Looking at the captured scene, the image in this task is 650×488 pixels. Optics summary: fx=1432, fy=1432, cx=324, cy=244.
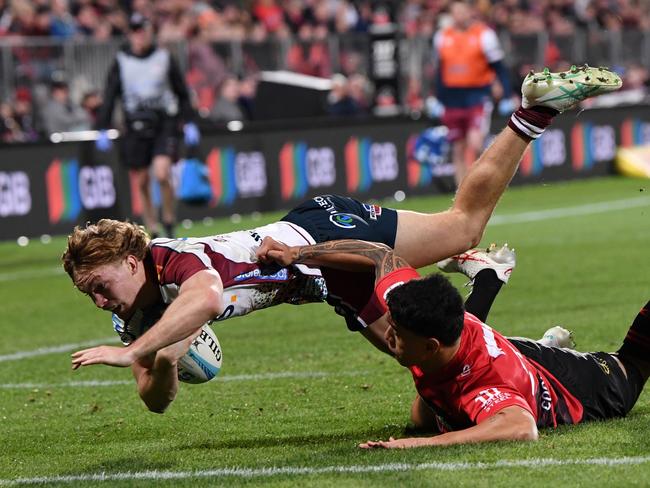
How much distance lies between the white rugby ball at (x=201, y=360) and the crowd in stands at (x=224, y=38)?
10914 mm

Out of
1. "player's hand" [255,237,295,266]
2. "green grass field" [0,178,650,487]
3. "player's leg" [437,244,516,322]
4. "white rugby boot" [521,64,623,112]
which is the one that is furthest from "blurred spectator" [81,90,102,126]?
"player's hand" [255,237,295,266]

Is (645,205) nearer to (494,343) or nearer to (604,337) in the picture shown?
(604,337)

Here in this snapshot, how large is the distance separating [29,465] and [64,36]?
585 inches

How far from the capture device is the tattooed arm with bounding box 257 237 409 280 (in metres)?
6.56

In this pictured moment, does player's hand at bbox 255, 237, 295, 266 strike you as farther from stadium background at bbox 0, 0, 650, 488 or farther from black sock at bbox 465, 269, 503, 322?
black sock at bbox 465, 269, 503, 322

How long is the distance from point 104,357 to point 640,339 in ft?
8.87

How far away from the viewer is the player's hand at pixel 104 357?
550 cm

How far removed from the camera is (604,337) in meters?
9.24

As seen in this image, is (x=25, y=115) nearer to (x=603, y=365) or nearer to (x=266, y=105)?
(x=266, y=105)

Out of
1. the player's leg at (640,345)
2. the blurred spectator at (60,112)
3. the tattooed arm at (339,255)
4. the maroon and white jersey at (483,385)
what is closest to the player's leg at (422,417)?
the maroon and white jersey at (483,385)

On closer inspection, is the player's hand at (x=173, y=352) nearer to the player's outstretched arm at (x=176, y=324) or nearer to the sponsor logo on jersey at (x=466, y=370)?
the player's outstretched arm at (x=176, y=324)

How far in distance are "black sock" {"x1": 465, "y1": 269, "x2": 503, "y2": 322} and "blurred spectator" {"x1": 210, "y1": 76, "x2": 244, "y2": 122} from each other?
14.1 metres

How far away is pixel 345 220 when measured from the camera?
7.06m

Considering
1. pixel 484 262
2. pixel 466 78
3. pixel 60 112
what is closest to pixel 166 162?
pixel 60 112
